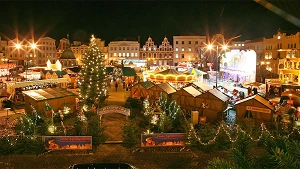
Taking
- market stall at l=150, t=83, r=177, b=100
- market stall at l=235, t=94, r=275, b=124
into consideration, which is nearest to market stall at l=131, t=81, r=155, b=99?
market stall at l=150, t=83, r=177, b=100

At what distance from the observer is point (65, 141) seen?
10.0 metres

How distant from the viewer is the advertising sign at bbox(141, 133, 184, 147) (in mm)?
10211

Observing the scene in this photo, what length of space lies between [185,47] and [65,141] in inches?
2120

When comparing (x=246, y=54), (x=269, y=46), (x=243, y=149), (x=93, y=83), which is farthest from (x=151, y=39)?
(x=243, y=149)

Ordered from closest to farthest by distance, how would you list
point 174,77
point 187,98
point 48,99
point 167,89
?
1. point 48,99
2. point 187,98
3. point 167,89
4. point 174,77

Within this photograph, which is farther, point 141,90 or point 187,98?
point 141,90

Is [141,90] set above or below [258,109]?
above

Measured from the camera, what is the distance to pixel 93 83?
19312 millimetres

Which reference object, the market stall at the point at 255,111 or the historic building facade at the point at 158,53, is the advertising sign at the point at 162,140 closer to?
the market stall at the point at 255,111

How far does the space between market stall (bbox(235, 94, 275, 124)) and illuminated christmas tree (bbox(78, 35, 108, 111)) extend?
8.91 metres

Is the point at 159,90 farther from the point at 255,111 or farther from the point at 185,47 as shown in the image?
the point at 185,47

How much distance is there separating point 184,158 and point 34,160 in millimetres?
4849

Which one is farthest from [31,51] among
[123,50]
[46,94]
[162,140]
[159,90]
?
[162,140]

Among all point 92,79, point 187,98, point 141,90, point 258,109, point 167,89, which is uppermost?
point 92,79
